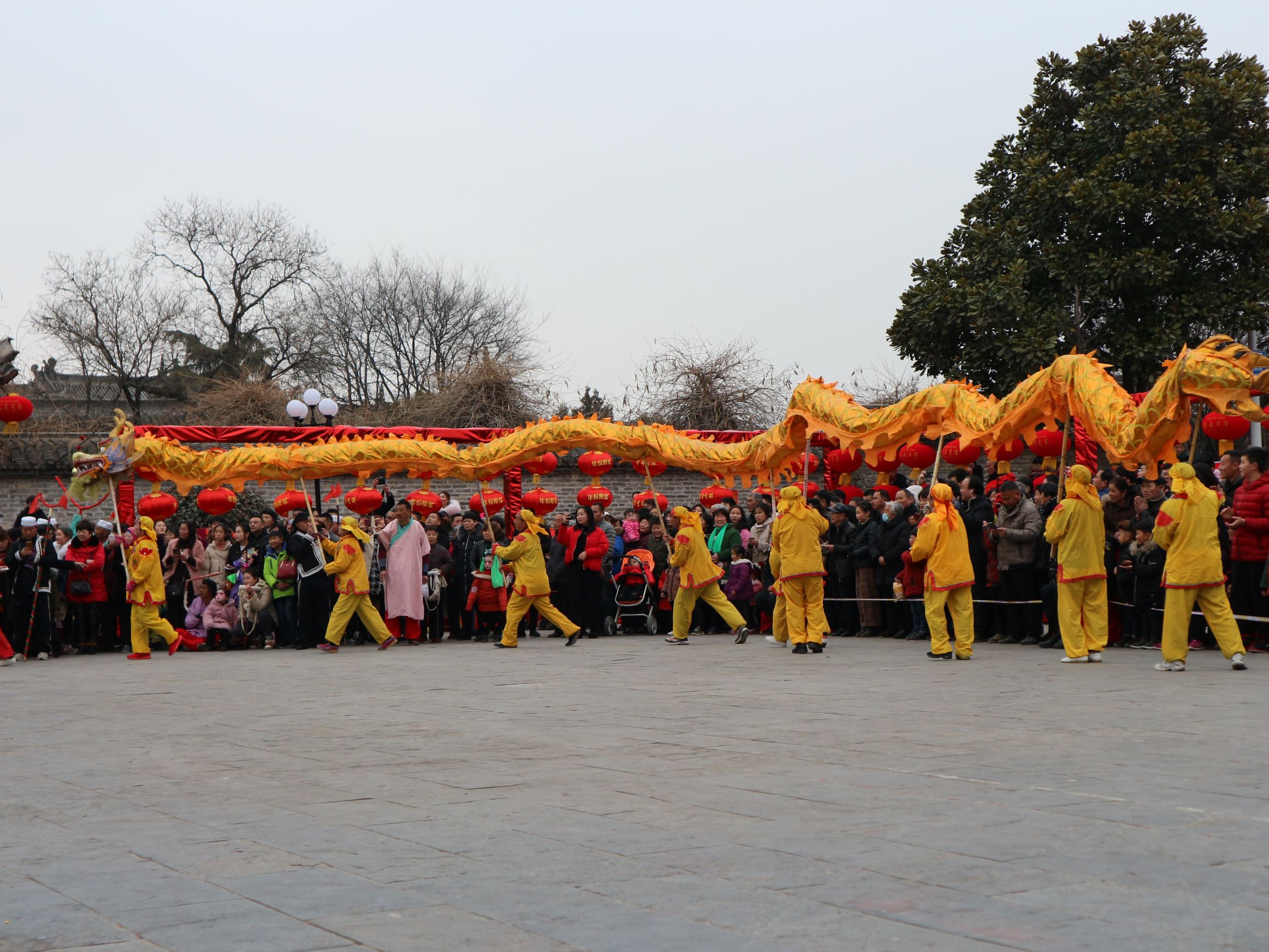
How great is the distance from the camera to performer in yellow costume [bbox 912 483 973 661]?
11.4 m

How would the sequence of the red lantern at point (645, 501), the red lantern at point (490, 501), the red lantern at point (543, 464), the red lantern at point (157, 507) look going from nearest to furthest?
the red lantern at point (157, 507)
the red lantern at point (490, 501)
the red lantern at point (543, 464)
the red lantern at point (645, 501)

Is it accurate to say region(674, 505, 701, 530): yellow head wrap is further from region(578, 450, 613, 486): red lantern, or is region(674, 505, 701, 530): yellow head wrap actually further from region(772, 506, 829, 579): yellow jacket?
region(578, 450, 613, 486): red lantern

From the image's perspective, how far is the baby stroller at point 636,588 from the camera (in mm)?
16250

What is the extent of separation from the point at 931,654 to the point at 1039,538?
188 cm

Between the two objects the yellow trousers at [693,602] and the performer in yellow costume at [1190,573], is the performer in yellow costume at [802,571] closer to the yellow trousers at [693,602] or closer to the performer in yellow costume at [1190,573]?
the yellow trousers at [693,602]

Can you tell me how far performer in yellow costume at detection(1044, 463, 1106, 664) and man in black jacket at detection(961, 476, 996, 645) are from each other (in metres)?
2.36

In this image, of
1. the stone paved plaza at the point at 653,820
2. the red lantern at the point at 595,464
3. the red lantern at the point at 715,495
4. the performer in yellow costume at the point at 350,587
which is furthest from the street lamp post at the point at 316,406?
the stone paved plaza at the point at 653,820

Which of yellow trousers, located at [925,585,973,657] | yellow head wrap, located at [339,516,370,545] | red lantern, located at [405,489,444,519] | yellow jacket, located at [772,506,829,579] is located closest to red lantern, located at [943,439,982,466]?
yellow jacket, located at [772,506,829,579]

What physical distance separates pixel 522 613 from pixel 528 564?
1.83ft

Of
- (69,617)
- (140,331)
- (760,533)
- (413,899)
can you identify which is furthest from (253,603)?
(140,331)

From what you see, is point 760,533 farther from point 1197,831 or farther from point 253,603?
point 1197,831

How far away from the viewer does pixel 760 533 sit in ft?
51.2

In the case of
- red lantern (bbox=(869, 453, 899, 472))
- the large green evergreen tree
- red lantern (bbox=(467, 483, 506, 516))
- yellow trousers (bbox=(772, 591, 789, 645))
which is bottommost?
yellow trousers (bbox=(772, 591, 789, 645))

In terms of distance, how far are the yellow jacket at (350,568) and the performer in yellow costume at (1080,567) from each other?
7.18 m
